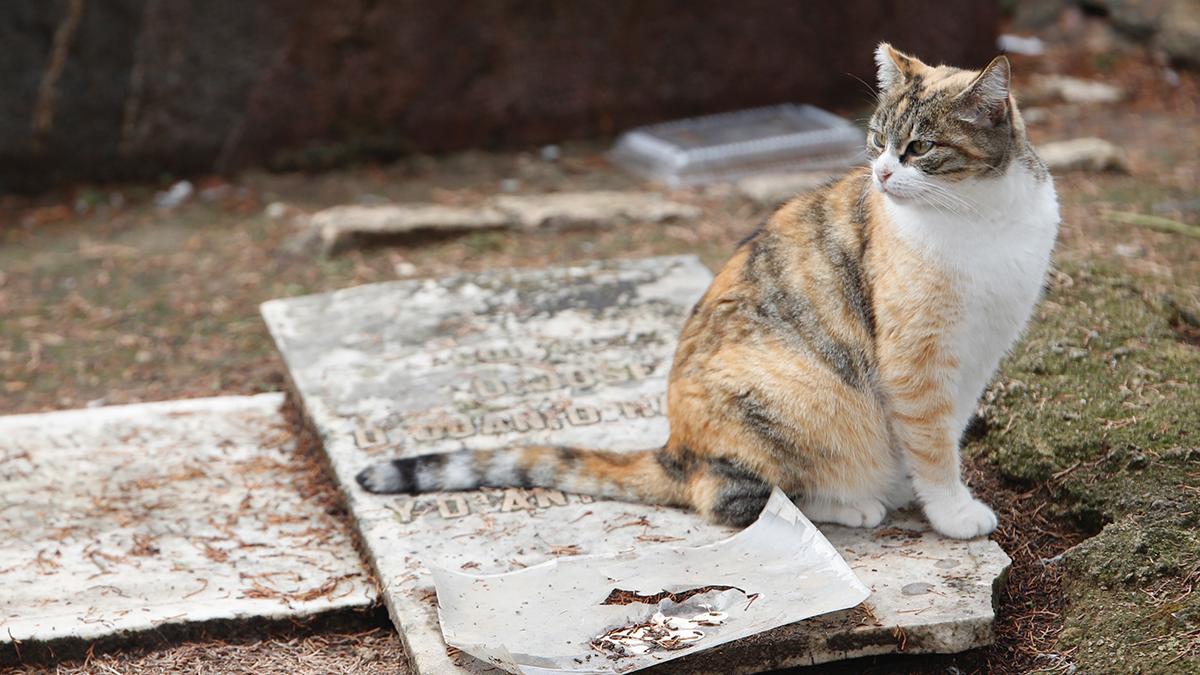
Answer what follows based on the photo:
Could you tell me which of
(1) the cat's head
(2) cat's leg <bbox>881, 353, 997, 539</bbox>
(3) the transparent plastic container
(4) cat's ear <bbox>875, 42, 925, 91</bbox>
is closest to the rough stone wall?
(3) the transparent plastic container

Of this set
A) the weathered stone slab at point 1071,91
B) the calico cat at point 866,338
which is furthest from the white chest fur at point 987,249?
the weathered stone slab at point 1071,91

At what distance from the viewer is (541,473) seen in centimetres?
377

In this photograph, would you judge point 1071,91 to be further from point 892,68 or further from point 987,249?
point 987,249

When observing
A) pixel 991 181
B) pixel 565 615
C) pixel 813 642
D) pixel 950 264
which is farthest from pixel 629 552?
pixel 991 181

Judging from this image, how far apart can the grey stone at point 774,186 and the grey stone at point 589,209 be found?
356mm

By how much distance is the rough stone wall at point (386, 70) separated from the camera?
696 cm

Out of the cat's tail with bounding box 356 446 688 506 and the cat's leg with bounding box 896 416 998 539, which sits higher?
the cat's leg with bounding box 896 416 998 539

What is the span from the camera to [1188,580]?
3197 mm

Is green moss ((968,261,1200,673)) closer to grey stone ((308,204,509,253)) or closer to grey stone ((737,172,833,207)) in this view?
grey stone ((737,172,833,207))

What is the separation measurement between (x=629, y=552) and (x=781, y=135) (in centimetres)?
471

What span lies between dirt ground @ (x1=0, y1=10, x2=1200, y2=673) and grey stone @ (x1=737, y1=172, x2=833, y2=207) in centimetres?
9

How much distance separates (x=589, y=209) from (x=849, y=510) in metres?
3.41

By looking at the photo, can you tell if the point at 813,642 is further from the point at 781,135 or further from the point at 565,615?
the point at 781,135

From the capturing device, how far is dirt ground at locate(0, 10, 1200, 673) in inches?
132
